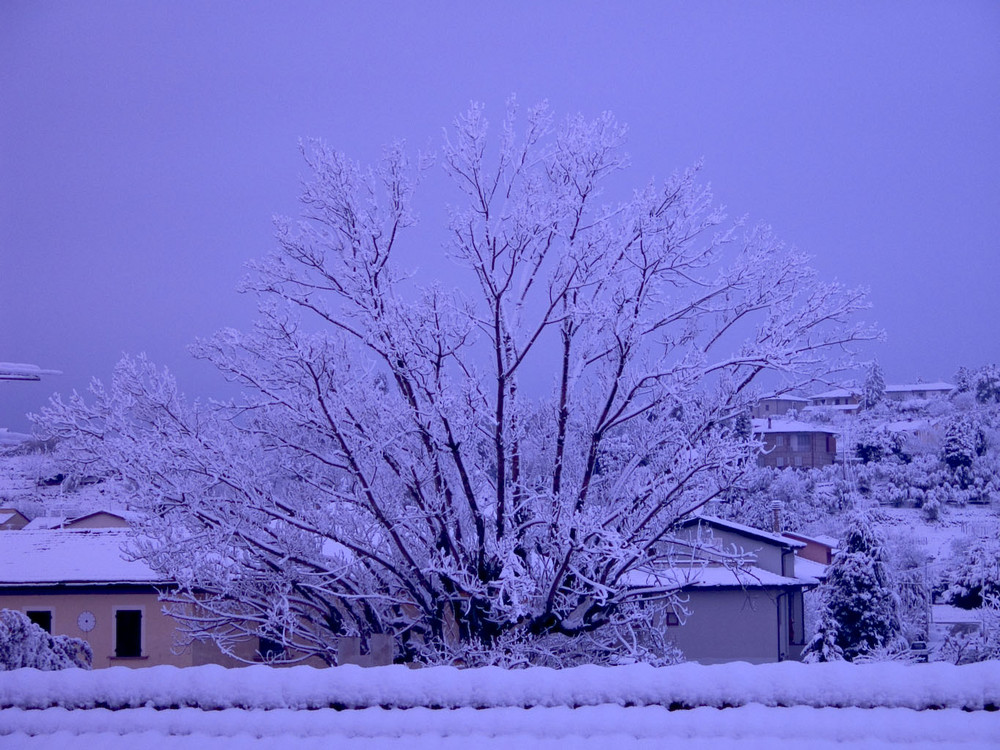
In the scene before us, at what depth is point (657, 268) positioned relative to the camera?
658cm

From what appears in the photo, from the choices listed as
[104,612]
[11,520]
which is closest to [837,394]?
[104,612]

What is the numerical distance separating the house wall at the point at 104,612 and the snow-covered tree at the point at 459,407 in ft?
9.54

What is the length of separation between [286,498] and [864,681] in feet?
16.3

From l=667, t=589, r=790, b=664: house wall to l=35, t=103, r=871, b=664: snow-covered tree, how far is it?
3075mm

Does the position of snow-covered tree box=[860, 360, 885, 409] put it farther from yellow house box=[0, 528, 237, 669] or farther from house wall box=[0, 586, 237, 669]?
house wall box=[0, 586, 237, 669]

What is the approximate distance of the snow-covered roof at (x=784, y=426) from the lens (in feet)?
23.5

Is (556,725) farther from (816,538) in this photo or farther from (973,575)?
(816,538)

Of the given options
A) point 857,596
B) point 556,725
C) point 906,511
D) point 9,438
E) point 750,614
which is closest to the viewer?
point 556,725

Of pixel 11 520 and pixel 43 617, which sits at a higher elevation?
pixel 11 520

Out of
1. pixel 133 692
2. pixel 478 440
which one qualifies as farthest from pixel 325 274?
pixel 133 692

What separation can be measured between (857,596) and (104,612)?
9.41 m

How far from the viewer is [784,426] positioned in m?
8.30

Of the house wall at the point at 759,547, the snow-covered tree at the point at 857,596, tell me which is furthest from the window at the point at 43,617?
the snow-covered tree at the point at 857,596

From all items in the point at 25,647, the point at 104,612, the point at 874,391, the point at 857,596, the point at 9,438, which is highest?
the point at 874,391
